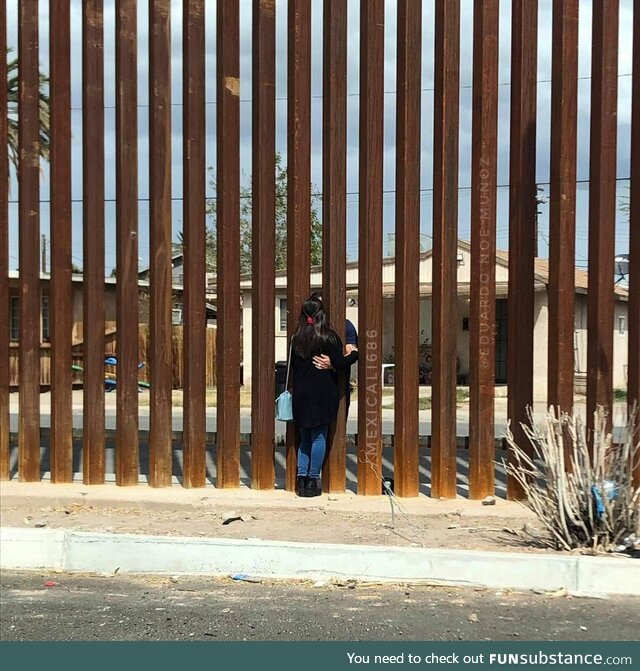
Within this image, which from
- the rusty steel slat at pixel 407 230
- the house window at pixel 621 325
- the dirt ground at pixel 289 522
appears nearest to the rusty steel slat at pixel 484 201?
the rusty steel slat at pixel 407 230

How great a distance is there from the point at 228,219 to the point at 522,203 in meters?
2.55

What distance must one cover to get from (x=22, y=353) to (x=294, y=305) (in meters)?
2.63

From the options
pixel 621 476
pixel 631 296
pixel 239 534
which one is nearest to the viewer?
pixel 621 476

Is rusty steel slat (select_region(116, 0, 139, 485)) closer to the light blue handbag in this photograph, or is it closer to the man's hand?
the light blue handbag

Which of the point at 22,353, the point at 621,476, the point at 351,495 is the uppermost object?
the point at 22,353

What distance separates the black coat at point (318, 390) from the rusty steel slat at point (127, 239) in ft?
5.05

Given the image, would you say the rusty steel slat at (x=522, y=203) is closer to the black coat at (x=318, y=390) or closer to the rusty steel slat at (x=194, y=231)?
the black coat at (x=318, y=390)

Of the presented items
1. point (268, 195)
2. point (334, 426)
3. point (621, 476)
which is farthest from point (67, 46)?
point (621, 476)

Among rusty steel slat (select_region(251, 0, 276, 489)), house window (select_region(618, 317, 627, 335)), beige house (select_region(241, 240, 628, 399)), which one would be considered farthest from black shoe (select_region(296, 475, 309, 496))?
house window (select_region(618, 317, 627, 335))

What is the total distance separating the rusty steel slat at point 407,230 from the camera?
6805 millimetres

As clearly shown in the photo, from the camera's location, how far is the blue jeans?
23.0 ft

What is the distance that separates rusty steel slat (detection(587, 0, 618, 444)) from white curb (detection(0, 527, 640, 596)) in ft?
6.43

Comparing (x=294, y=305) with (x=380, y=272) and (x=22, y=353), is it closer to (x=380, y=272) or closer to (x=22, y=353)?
(x=380, y=272)

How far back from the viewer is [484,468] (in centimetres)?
690
